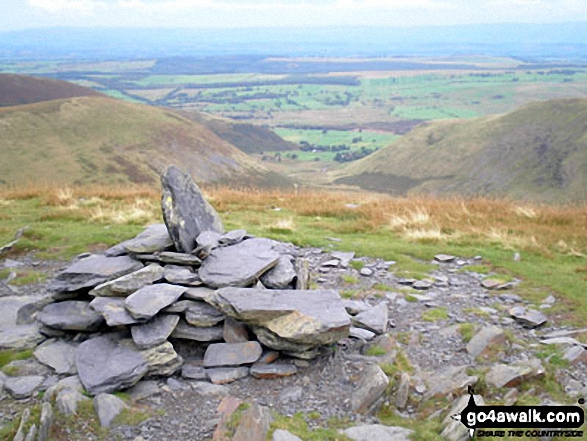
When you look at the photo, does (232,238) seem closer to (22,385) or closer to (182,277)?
(182,277)

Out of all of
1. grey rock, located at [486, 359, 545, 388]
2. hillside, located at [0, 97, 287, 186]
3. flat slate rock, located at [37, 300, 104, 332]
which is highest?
flat slate rock, located at [37, 300, 104, 332]

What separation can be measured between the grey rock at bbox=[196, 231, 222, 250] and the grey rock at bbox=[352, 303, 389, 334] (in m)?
3.40

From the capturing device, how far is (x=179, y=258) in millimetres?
11297

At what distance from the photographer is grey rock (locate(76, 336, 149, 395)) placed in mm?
8953

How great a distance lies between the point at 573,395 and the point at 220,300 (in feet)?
20.2

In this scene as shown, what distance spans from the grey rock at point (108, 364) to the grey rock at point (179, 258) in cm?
202

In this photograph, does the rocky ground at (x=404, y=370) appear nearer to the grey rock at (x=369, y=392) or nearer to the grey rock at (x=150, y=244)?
the grey rock at (x=369, y=392)

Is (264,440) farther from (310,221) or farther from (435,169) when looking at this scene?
(435,169)

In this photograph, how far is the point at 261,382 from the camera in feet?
31.3

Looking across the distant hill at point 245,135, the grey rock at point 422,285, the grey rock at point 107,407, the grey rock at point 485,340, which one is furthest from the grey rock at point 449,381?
the distant hill at point 245,135

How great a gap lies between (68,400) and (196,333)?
2.51 m

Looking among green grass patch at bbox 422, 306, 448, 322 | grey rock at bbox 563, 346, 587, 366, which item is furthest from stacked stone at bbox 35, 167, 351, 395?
grey rock at bbox 563, 346, 587, 366

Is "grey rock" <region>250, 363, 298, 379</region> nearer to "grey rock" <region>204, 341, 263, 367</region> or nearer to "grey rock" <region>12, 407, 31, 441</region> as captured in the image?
"grey rock" <region>204, 341, 263, 367</region>

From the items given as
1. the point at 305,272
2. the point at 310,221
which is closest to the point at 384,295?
the point at 305,272
